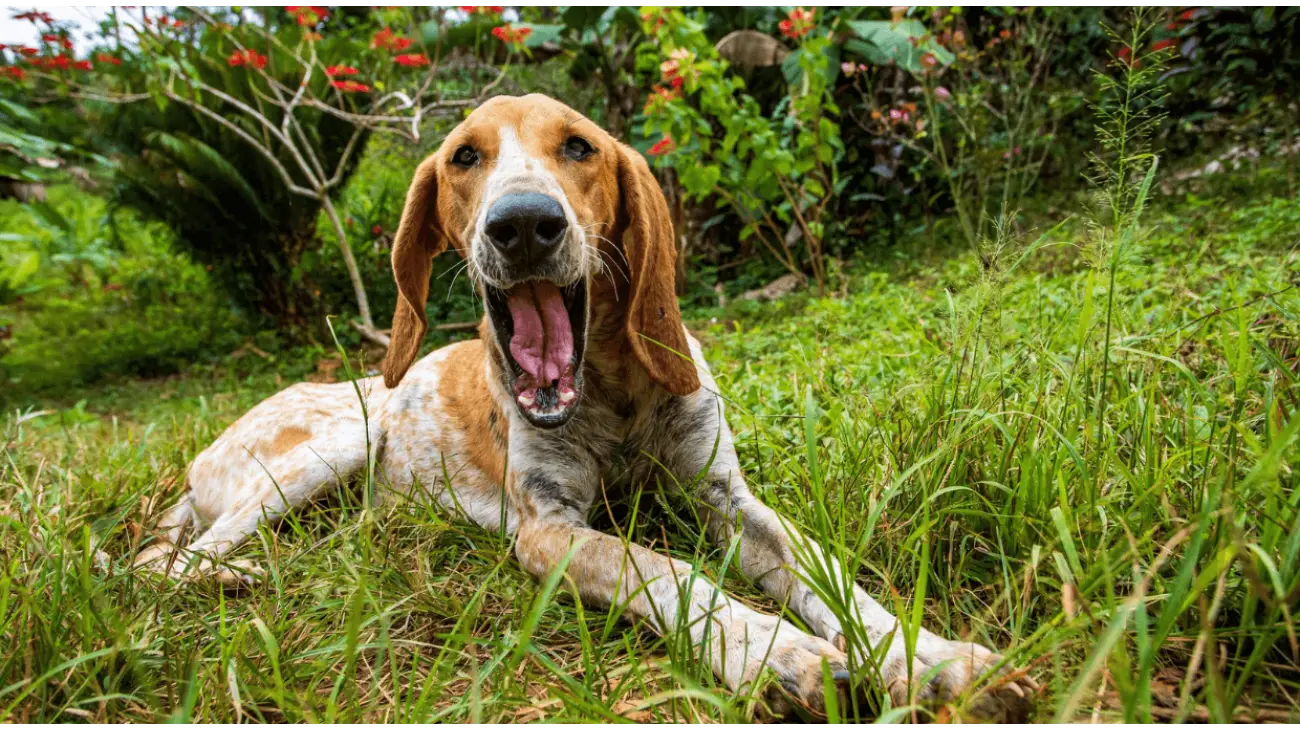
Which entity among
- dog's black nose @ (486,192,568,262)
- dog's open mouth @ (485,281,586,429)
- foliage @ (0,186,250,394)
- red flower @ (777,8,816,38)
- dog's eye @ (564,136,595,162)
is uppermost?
red flower @ (777,8,816,38)

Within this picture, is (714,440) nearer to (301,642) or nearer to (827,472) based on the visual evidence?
(827,472)

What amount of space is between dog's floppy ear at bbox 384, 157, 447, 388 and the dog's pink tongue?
1.80 ft

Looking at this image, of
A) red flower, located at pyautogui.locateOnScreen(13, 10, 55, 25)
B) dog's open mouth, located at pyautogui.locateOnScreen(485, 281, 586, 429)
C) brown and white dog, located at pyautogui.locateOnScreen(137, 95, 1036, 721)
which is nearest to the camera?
brown and white dog, located at pyautogui.locateOnScreen(137, 95, 1036, 721)

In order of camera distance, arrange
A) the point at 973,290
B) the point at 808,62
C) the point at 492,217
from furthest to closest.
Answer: the point at 808,62
the point at 973,290
the point at 492,217

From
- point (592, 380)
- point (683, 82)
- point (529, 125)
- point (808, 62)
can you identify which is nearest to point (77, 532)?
point (592, 380)

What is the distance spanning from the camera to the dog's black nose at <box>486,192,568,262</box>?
218cm

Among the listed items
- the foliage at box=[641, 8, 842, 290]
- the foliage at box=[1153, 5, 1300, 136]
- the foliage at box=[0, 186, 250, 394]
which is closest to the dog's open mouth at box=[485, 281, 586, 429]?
the foliage at box=[641, 8, 842, 290]

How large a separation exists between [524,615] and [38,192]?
7.70 m

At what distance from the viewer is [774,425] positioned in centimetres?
308

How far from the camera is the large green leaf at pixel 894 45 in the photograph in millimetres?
6641

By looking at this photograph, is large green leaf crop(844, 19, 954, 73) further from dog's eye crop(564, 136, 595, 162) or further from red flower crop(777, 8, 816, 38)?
dog's eye crop(564, 136, 595, 162)

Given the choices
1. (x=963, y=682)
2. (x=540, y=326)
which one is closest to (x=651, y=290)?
(x=540, y=326)

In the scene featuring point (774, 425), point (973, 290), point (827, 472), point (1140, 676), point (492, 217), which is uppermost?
point (492, 217)

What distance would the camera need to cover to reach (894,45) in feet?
23.8
